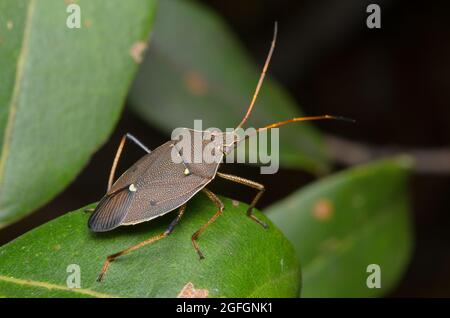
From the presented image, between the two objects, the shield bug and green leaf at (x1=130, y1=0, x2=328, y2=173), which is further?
green leaf at (x1=130, y1=0, x2=328, y2=173)

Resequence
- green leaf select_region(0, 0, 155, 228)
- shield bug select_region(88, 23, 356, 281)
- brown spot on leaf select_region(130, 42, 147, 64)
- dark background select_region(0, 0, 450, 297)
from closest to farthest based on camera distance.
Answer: shield bug select_region(88, 23, 356, 281)
green leaf select_region(0, 0, 155, 228)
brown spot on leaf select_region(130, 42, 147, 64)
dark background select_region(0, 0, 450, 297)

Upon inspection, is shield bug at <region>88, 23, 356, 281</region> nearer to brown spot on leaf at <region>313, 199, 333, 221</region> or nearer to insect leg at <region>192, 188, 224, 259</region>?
insect leg at <region>192, 188, 224, 259</region>

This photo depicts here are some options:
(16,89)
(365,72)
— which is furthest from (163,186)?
(365,72)

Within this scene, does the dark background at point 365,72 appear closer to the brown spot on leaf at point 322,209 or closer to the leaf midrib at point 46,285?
the brown spot on leaf at point 322,209

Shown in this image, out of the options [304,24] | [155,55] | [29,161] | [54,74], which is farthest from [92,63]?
[304,24]

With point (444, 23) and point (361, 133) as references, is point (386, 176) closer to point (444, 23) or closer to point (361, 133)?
point (361, 133)

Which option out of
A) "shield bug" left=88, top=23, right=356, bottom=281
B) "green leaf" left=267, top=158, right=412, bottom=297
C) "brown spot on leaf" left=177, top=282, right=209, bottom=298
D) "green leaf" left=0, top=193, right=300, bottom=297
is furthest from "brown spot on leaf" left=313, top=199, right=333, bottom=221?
"brown spot on leaf" left=177, top=282, right=209, bottom=298

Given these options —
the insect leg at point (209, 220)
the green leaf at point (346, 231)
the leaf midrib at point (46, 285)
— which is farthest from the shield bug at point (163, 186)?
the green leaf at point (346, 231)
